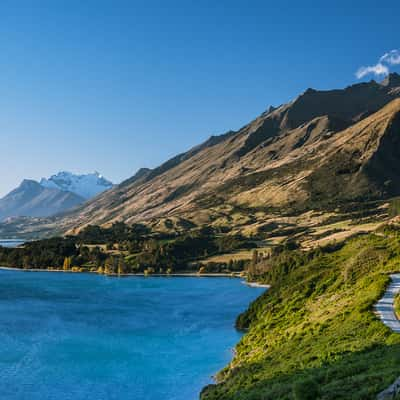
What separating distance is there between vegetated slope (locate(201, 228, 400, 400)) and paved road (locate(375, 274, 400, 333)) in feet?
2.07

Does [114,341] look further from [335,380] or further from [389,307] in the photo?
[335,380]

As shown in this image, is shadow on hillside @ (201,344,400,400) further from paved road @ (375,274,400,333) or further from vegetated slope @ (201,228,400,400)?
paved road @ (375,274,400,333)

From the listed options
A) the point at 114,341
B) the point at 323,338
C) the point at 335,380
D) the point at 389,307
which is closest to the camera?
the point at 335,380

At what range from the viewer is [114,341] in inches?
3366

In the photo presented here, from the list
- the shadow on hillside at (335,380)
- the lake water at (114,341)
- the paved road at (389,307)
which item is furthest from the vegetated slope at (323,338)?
the lake water at (114,341)

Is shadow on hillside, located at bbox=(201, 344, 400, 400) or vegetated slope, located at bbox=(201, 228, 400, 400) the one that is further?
vegetated slope, located at bbox=(201, 228, 400, 400)

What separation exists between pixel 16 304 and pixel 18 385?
7361 centimetres

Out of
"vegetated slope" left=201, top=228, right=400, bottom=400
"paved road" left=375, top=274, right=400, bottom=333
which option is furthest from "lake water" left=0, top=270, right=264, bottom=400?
"paved road" left=375, top=274, right=400, bottom=333

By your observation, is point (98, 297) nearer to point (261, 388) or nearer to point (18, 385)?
point (18, 385)

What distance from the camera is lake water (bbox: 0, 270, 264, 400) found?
6012 cm

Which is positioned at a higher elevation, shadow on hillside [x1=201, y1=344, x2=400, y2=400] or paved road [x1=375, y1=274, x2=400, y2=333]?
paved road [x1=375, y1=274, x2=400, y2=333]

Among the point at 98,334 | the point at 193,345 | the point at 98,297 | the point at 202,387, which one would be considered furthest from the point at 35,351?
the point at 98,297

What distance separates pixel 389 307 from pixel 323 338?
20.5 feet

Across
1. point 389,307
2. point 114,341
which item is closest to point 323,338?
point 389,307
